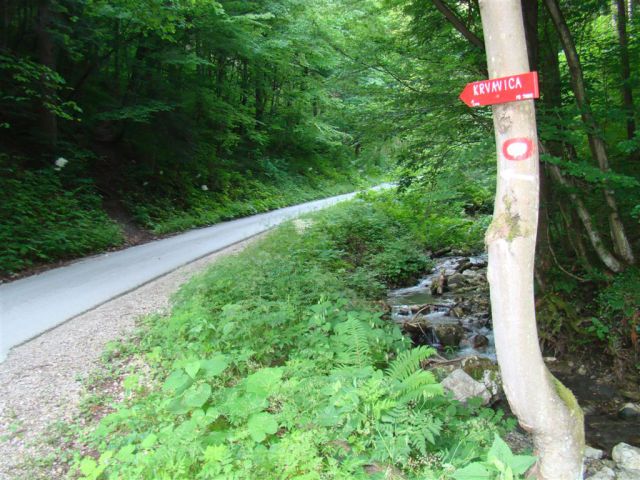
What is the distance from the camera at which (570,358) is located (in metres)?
6.77

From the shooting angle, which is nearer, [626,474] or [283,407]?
[283,407]

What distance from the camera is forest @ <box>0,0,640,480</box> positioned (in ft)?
11.2

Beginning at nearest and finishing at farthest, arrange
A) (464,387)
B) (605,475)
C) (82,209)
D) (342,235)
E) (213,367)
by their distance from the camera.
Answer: (213,367) < (605,475) < (464,387) < (82,209) < (342,235)

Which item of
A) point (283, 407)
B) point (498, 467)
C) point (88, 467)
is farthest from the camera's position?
point (283, 407)

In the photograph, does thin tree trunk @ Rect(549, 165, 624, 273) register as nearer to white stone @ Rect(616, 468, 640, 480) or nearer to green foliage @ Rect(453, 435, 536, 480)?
white stone @ Rect(616, 468, 640, 480)

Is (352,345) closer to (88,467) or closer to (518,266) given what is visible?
(518,266)

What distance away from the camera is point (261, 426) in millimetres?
3365

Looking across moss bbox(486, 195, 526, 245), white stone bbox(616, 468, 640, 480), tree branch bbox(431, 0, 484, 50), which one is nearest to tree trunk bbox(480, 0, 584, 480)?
moss bbox(486, 195, 526, 245)

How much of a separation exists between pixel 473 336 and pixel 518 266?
213 inches

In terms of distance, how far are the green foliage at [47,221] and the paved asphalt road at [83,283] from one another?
631 mm

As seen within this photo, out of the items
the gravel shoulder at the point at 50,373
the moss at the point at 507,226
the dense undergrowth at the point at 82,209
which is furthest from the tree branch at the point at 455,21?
the dense undergrowth at the point at 82,209

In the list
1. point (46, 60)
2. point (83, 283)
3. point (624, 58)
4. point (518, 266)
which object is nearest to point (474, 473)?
point (518, 266)

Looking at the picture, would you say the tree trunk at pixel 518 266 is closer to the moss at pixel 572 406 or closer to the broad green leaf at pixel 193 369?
the moss at pixel 572 406

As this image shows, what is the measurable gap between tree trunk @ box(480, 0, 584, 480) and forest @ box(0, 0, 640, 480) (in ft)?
0.32
